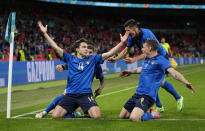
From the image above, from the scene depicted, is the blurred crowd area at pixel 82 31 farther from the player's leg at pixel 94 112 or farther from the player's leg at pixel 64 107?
the player's leg at pixel 94 112

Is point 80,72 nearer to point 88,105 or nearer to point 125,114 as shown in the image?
point 88,105

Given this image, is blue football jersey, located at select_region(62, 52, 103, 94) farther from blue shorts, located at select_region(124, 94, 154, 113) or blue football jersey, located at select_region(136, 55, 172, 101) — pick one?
blue football jersey, located at select_region(136, 55, 172, 101)

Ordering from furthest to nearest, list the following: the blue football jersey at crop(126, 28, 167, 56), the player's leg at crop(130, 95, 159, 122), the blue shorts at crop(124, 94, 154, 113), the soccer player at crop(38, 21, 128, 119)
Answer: the blue football jersey at crop(126, 28, 167, 56) < the soccer player at crop(38, 21, 128, 119) < the blue shorts at crop(124, 94, 154, 113) < the player's leg at crop(130, 95, 159, 122)

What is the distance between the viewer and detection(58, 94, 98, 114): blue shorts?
7.08 meters

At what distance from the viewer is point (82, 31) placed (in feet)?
137

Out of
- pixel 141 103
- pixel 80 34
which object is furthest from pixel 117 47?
pixel 80 34

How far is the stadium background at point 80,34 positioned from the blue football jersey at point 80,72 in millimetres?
394

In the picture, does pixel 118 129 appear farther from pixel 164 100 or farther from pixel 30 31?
pixel 30 31

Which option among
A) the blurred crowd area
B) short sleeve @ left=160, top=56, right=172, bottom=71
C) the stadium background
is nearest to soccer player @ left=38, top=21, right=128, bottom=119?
the stadium background

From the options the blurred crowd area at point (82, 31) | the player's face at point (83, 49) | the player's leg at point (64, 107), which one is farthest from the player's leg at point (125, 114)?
the blurred crowd area at point (82, 31)

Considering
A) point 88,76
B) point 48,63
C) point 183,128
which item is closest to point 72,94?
point 88,76

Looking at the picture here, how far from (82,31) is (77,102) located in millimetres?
35147

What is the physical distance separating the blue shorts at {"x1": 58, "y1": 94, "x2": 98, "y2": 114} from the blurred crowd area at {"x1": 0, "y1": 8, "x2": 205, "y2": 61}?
26.7ft

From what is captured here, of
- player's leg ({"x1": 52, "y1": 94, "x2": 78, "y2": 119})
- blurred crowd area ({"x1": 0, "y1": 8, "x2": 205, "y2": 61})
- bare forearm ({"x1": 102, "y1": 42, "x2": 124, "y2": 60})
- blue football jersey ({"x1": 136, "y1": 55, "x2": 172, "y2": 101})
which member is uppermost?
blurred crowd area ({"x1": 0, "y1": 8, "x2": 205, "y2": 61})
